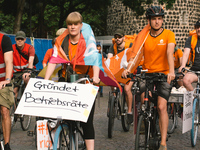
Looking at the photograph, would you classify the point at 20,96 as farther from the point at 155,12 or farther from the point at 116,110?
the point at 155,12

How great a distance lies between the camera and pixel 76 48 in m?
4.17

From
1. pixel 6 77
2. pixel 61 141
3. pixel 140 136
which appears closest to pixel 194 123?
pixel 140 136

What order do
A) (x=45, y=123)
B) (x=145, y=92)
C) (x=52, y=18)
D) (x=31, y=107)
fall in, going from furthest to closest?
(x=52, y=18) → (x=145, y=92) → (x=45, y=123) → (x=31, y=107)

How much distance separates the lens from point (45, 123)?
148 inches

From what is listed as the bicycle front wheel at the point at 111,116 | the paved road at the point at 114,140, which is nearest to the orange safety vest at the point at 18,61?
the paved road at the point at 114,140

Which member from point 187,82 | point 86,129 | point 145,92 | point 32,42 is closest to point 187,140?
point 187,82

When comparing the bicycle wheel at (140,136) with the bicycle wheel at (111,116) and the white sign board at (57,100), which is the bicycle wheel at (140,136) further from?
the bicycle wheel at (111,116)

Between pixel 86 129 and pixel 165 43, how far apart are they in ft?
6.03

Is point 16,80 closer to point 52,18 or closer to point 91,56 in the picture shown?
point 91,56

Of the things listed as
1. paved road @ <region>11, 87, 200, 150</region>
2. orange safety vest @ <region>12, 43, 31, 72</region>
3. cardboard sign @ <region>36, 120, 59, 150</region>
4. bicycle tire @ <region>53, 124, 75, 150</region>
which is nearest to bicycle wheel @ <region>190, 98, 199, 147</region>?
Result: paved road @ <region>11, 87, 200, 150</region>

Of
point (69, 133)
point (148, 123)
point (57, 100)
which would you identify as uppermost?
point (57, 100)

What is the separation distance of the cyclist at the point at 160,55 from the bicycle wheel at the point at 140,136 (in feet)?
1.03

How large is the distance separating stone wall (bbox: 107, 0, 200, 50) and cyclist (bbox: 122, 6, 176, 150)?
34.3m

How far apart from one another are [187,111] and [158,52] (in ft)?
4.35
